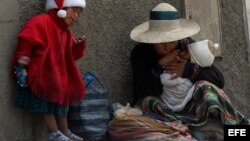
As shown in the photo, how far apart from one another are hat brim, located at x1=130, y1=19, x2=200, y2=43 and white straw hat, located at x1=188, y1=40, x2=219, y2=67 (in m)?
0.12

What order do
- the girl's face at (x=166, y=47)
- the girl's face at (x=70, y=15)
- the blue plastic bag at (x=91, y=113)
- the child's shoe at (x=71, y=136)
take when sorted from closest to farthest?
the girl's face at (x=70, y=15)
the child's shoe at (x=71, y=136)
the blue plastic bag at (x=91, y=113)
the girl's face at (x=166, y=47)

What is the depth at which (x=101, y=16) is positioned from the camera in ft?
17.8

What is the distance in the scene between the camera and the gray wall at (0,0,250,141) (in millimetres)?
A: 4633

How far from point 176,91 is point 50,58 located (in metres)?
1.36

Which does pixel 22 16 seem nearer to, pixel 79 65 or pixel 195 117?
pixel 79 65

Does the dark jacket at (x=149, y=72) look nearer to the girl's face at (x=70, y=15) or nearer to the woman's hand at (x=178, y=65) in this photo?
the woman's hand at (x=178, y=65)

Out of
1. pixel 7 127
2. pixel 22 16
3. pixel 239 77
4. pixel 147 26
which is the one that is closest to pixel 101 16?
pixel 147 26

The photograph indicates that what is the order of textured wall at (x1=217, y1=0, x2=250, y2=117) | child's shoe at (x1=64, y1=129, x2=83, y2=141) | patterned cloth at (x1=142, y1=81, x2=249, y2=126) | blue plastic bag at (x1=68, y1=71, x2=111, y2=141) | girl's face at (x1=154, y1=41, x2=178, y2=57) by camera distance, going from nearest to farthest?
child's shoe at (x1=64, y1=129, x2=83, y2=141)
blue plastic bag at (x1=68, y1=71, x2=111, y2=141)
patterned cloth at (x1=142, y1=81, x2=249, y2=126)
girl's face at (x1=154, y1=41, x2=178, y2=57)
textured wall at (x1=217, y1=0, x2=250, y2=117)

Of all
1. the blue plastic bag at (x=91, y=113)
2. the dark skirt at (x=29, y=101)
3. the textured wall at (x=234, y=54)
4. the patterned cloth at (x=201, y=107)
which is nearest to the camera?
the dark skirt at (x=29, y=101)

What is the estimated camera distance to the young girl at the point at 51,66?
443 cm

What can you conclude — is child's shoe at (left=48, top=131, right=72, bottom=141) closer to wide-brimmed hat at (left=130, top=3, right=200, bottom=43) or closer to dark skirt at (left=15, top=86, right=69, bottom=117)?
dark skirt at (left=15, top=86, right=69, bottom=117)

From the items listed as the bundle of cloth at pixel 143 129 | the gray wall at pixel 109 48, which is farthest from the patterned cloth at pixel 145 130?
the gray wall at pixel 109 48

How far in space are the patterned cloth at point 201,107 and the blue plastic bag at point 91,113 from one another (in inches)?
16.7

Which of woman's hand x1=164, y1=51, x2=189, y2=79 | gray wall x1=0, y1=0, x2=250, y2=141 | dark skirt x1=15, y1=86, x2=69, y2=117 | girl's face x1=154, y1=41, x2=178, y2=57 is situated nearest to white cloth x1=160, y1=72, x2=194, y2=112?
woman's hand x1=164, y1=51, x2=189, y2=79
